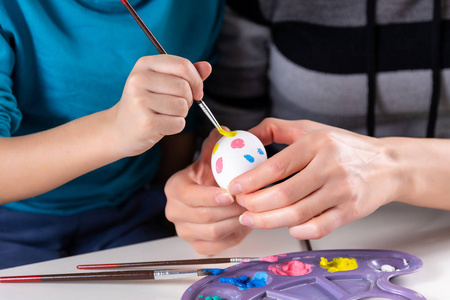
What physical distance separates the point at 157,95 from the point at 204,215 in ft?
0.73

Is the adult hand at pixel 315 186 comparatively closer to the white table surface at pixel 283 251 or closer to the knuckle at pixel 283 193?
the knuckle at pixel 283 193

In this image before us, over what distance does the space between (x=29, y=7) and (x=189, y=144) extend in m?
0.57

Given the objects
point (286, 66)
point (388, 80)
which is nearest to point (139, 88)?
point (286, 66)

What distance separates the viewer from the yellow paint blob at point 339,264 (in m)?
0.75

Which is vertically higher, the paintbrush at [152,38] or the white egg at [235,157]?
the paintbrush at [152,38]

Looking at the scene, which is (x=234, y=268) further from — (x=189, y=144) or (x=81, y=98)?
(x=189, y=144)

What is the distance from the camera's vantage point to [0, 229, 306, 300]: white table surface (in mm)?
736

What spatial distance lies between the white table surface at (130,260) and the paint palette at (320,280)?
51mm

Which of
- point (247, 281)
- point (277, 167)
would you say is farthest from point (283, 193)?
point (247, 281)

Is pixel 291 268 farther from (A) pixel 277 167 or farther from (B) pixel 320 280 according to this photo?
(A) pixel 277 167

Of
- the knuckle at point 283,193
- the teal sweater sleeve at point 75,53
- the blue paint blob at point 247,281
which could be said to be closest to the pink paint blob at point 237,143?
the knuckle at point 283,193

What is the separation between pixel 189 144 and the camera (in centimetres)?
139

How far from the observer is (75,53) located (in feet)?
3.40

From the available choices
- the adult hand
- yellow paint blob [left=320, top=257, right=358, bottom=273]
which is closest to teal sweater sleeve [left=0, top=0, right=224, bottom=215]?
the adult hand
